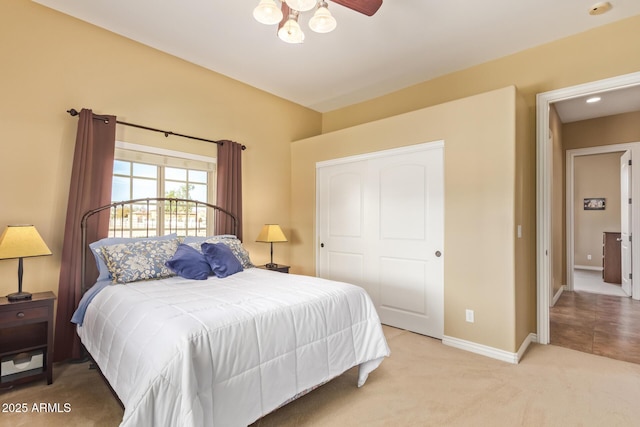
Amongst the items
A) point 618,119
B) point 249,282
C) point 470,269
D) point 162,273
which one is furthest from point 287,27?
point 618,119

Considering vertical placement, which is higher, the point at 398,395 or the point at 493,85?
the point at 493,85

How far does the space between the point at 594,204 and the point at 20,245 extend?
9444 millimetres

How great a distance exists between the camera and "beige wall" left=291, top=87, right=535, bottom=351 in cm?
277

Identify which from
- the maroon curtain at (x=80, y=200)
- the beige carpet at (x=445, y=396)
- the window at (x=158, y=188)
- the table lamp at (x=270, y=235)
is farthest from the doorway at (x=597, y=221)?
the maroon curtain at (x=80, y=200)

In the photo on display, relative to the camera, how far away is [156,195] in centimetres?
334

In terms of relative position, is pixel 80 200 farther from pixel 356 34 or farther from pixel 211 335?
pixel 356 34

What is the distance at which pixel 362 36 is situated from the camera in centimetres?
308

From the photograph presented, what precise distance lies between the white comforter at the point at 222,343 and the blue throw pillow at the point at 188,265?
0.55 ft

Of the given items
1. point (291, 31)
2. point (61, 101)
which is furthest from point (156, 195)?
point (291, 31)

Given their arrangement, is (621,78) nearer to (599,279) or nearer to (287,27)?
(287,27)

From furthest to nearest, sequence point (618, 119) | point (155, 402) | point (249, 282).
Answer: point (618, 119)
point (249, 282)
point (155, 402)

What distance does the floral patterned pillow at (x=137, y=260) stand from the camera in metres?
2.47

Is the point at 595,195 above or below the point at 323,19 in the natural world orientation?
below

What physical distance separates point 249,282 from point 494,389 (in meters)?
1.96
